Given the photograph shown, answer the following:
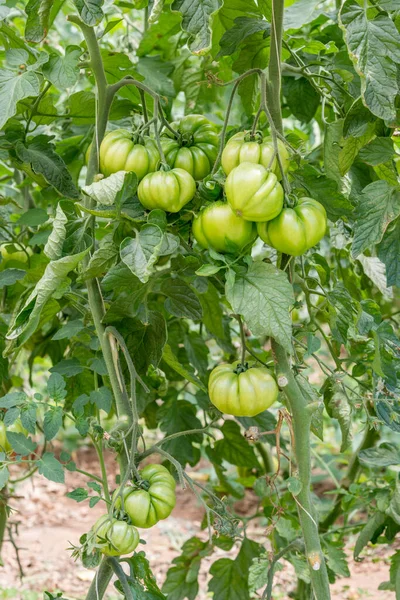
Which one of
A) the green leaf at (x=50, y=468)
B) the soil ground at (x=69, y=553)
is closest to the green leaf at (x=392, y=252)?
the green leaf at (x=50, y=468)

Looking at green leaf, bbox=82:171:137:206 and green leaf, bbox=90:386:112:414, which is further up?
green leaf, bbox=82:171:137:206

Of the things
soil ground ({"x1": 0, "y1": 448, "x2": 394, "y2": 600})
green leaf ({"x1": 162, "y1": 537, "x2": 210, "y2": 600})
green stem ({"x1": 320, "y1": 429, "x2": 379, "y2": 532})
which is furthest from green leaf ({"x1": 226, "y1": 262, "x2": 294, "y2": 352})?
soil ground ({"x1": 0, "y1": 448, "x2": 394, "y2": 600})

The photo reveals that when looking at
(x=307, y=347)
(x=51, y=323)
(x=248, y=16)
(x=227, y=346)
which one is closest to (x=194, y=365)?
(x=227, y=346)

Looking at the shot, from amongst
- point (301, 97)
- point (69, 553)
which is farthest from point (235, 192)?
point (69, 553)

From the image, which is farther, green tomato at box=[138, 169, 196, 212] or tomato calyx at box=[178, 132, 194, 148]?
tomato calyx at box=[178, 132, 194, 148]

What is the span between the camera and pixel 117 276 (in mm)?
907

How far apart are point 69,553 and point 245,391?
6.87 ft

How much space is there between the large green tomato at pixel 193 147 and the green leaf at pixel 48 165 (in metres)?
0.21

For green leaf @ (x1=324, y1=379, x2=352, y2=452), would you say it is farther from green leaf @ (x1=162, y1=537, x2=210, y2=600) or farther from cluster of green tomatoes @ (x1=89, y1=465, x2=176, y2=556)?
green leaf @ (x1=162, y1=537, x2=210, y2=600)

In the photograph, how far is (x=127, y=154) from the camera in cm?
91

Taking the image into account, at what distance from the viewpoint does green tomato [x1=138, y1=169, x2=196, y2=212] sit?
85 centimetres

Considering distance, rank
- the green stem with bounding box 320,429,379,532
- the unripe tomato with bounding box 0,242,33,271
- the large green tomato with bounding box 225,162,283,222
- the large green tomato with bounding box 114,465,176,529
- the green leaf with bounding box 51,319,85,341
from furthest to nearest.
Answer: the green stem with bounding box 320,429,379,532
the unripe tomato with bounding box 0,242,33,271
the green leaf with bounding box 51,319,85,341
the large green tomato with bounding box 114,465,176,529
the large green tomato with bounding box 225,162,283,222

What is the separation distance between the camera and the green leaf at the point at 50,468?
3.10 feet

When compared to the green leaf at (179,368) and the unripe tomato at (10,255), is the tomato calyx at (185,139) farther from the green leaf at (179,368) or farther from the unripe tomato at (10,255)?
the unripe tomato at (10,255)
